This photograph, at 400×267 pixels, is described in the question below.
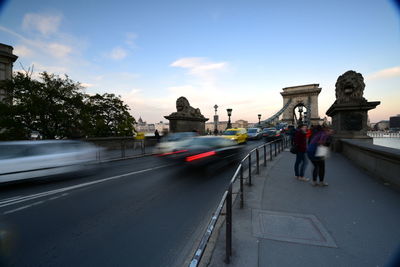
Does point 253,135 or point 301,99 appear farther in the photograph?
point 301,99

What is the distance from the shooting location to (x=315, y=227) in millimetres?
3189

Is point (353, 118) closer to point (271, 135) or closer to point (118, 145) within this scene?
point (271, 135)

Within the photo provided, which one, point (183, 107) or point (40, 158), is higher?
point (183, 107)

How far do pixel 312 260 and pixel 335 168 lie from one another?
6603 millimetres

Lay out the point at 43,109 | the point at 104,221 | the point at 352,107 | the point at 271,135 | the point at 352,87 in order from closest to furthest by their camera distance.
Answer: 1. the point at 104,221
2. the point at 352,107
3. the point at 352,87
4. the point at 43,109
5. the point at 271,135

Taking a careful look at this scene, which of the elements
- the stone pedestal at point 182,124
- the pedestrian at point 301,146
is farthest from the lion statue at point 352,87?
the stone pedestal at point 182,124

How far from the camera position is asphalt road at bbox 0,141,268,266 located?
267cm

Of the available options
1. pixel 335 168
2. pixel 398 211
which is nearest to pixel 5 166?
pixel 398 211

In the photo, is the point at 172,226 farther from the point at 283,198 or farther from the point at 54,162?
A: the point at 54,162

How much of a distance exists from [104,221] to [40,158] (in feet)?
13.3

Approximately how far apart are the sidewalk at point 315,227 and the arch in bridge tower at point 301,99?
7746cm

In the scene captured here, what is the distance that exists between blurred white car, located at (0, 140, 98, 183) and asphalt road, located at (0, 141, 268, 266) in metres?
0.50

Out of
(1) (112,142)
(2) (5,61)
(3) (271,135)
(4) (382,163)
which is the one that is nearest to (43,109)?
(1) (112,142)

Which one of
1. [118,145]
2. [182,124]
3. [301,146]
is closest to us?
[301,146]
